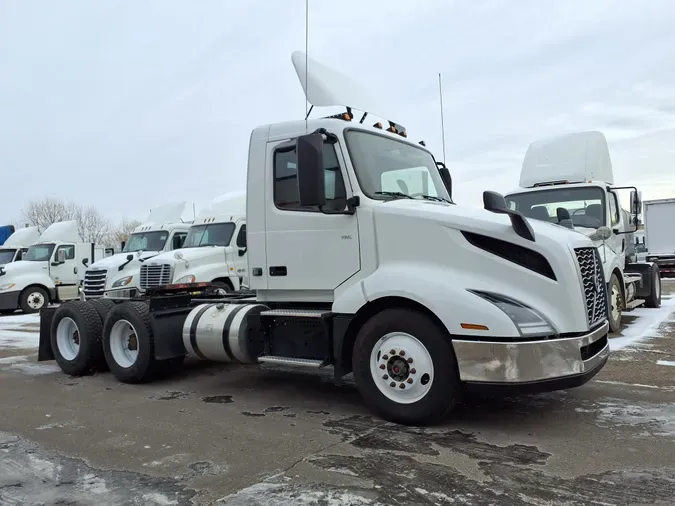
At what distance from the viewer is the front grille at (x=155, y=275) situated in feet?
38.8

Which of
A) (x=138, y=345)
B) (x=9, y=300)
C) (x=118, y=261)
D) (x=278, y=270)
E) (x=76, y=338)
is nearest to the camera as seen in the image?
(x=278, y=270)

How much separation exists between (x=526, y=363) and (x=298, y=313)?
2.20m

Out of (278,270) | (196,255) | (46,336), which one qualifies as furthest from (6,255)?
(278,270)

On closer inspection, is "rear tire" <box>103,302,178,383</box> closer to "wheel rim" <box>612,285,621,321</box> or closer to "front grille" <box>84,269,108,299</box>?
"front grille" <box>84,269,108,299</box>

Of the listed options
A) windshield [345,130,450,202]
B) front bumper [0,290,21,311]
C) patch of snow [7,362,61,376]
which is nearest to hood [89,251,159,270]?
patch of snow [7,362,61,376]

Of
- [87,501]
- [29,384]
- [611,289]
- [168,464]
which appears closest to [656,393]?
[611,289]

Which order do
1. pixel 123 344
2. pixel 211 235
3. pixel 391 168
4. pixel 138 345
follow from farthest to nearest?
pixel 211 235 → pixel 123 344 → pixel 138 345 → pixel 391 168

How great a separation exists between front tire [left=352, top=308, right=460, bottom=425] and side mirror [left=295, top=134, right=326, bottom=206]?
46.3 inches

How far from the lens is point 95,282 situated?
1402 cm

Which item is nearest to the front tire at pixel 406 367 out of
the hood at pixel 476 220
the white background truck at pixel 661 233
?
the hood at pixel 476 220

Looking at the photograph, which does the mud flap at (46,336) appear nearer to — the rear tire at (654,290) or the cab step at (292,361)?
the cab step at (292,361)

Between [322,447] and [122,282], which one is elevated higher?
[122,282]

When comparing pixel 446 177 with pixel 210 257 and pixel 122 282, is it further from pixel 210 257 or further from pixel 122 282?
pixel 122 282

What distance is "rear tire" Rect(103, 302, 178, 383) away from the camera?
684 cm
